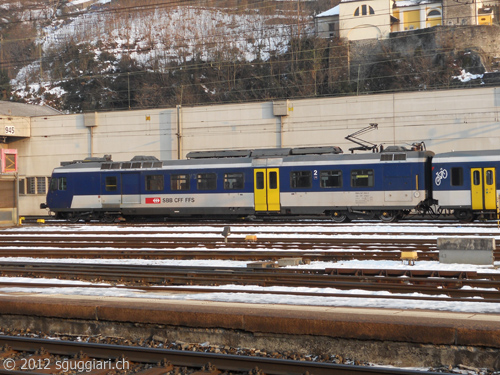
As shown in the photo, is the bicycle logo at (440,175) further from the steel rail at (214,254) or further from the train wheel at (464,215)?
the steel rail at (214,254)

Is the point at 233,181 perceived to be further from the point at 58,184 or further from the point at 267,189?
the point at 58,184

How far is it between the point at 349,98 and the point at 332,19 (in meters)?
60.2

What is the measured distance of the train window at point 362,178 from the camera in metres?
26.7

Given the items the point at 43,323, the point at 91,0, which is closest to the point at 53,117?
the point at 43,323

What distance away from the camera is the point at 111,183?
3089 cm

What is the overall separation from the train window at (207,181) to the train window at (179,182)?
681 millimetres

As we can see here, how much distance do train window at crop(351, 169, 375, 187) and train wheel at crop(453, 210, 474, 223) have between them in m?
4.10

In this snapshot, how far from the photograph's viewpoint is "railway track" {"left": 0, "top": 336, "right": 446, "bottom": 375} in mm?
6559

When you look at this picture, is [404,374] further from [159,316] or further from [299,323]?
[159,316]

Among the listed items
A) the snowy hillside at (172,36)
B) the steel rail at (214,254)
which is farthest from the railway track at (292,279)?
the snowy hillside at (172,36)

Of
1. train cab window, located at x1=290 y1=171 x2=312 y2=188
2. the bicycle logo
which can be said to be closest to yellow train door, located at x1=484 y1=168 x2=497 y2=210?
the bicycle logo

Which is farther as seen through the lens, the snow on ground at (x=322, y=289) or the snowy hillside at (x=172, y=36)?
the snowy hillside at (x=172, y=36)

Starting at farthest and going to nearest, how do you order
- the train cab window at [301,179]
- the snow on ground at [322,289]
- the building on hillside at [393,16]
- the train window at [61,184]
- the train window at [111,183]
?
the building on hillside at [393,16], the train window at [61,184], the train window at [111,183], the train cab window at [301,179], the snow on ground at [322,289]

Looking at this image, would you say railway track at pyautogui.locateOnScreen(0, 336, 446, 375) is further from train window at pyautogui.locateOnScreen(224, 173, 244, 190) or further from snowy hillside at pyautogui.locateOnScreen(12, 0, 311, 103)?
snowy hillside at pyautogui.locateOnScreen(12, 0, 311, 103)
